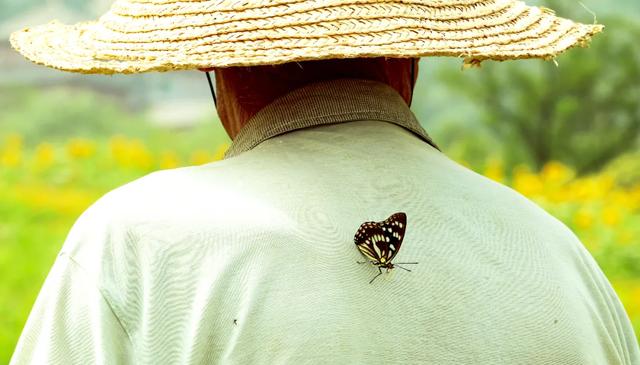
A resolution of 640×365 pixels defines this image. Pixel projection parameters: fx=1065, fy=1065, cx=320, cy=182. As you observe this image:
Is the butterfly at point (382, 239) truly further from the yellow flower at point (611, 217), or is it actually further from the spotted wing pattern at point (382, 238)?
the yellow flower at point (611, 217)

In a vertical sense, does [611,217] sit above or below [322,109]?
below

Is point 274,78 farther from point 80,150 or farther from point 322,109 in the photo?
point 80,150

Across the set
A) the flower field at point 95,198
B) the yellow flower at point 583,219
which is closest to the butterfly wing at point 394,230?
the flower field at point 95,198

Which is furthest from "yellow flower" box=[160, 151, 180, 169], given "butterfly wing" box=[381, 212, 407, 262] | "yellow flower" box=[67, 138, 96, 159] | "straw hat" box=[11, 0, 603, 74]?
"butterfly wing" box=[381, 212, 407, 262]

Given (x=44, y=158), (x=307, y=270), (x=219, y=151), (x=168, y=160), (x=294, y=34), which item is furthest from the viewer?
(x=219, y=151)

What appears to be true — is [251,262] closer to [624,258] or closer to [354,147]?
[354,147]

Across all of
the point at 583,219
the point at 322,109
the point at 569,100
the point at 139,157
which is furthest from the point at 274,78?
the point at 569,100

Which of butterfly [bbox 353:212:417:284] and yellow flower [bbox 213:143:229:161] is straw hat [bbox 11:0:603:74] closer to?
butterfly [bbox 353:212:417:284]
